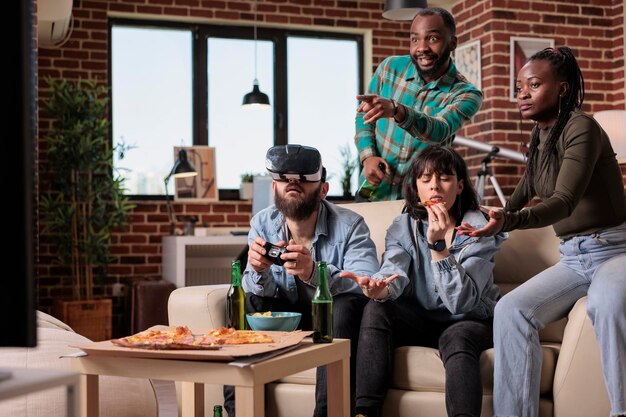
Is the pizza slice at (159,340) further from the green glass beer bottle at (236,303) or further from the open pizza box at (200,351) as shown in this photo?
the green glass beer bottle at (236,303)

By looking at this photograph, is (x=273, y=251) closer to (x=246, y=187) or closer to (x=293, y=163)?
(x=293, y=163)

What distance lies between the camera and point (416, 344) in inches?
107

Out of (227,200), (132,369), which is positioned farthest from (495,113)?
(132,369)

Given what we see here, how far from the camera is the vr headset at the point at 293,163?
2.82m

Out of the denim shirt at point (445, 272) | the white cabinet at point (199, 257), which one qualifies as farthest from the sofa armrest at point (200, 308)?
the white cabinet at point (199, 257)

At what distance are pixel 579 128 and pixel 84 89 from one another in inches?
169

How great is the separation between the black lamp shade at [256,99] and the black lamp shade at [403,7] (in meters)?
1.40

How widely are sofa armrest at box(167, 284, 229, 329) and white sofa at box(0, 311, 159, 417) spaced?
402 millimetres

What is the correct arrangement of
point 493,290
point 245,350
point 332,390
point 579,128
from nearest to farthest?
1. point 245,350
2. point 332,390
3. point 579,128
4. point 493,290

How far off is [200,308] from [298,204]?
0.47 metres

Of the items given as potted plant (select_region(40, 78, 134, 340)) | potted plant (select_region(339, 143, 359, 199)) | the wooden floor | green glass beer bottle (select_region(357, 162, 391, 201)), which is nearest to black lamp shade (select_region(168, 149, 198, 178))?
potted plant (select_region(40, 78, 134, 340))

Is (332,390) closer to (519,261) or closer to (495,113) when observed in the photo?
(519,261)

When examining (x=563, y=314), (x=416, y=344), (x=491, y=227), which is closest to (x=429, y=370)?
(x=416, y=344)

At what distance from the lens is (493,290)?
2820mm
